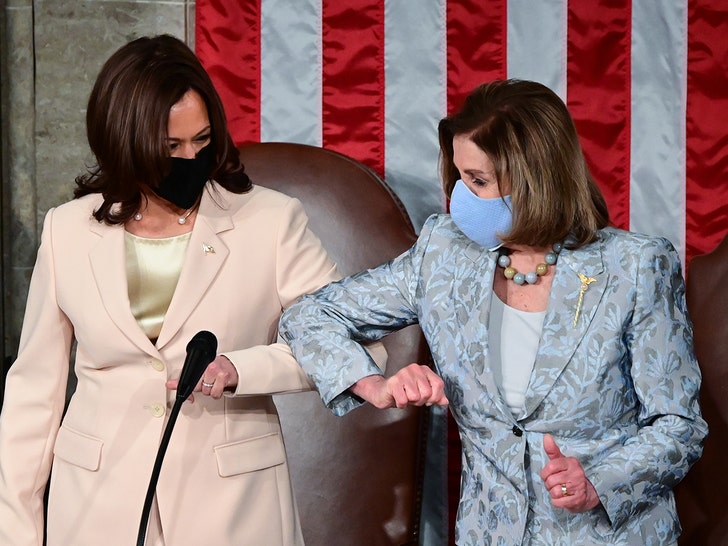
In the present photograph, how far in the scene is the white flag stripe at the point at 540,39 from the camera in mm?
3076

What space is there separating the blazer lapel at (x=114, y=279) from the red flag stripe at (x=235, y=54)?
47.5 inches

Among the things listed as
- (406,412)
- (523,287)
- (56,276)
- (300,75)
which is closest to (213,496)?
(56,276)

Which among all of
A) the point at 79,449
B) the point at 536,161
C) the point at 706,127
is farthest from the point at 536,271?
the point at 706,127

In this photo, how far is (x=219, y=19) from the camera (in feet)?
10.1

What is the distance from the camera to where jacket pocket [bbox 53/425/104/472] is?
1855mm

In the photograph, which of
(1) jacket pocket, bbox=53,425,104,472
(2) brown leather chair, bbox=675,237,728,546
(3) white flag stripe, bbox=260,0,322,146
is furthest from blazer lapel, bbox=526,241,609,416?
(3) white flag stripe, bbox=260,0,322,146

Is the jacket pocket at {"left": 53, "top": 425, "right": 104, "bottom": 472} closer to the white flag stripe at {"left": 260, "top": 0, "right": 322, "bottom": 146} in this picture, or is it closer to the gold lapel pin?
the gold lapel pin

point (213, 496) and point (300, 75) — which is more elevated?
point (300, 75)

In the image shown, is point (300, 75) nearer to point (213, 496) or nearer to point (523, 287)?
point (523, 287)

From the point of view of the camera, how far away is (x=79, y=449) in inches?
73.7

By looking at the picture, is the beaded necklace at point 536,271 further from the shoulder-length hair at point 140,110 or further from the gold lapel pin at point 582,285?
the shoulder-length hair at point 140,110

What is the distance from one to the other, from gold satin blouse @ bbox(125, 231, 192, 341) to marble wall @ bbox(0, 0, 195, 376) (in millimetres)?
1284

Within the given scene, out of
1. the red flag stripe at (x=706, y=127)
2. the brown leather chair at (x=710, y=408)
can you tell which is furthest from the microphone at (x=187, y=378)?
the red flag stripe at (x=706, y=127)

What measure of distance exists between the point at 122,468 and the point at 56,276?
38 cm
